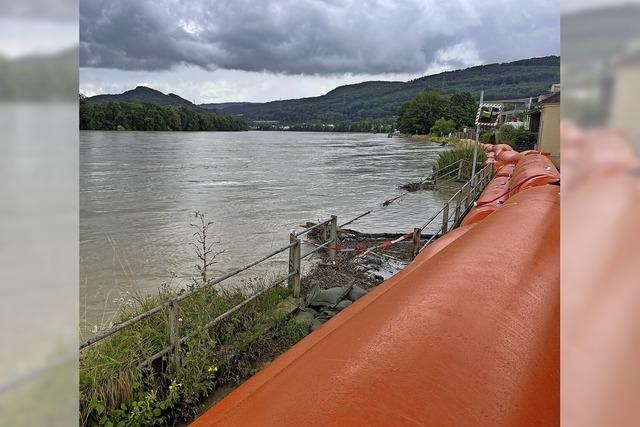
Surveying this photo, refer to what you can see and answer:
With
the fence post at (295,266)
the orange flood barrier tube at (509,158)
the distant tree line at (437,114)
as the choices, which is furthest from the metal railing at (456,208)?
the distant tree line at (437,114)

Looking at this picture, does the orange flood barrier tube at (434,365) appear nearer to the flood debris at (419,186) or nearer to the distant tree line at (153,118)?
the flood debris at (419,186)

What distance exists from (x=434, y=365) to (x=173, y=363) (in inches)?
109

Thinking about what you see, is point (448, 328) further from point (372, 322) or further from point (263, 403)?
point (263, 403)

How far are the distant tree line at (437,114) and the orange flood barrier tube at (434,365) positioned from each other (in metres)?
74.9

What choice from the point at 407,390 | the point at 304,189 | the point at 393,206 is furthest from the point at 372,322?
the point at 304,189

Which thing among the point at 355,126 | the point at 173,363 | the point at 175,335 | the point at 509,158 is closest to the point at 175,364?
the point at 173,363

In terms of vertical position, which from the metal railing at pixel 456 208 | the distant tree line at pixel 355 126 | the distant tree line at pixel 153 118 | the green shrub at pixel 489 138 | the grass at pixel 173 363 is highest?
the distant tree line at pixel 355 126

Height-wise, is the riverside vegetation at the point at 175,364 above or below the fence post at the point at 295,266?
below

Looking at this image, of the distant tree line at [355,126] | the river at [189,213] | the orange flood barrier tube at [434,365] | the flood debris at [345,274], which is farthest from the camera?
the distant tree line at [355,126]

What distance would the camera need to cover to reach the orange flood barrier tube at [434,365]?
114 cm
